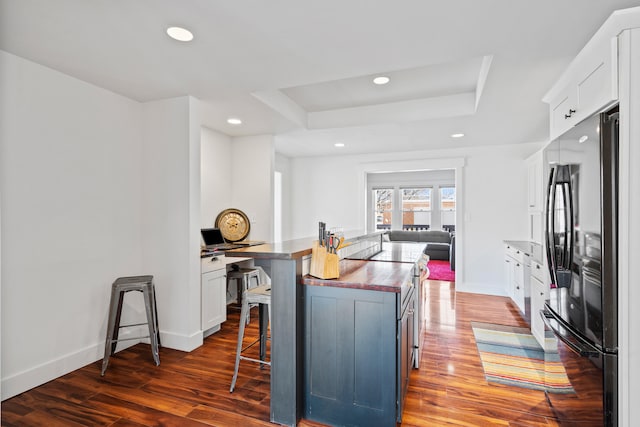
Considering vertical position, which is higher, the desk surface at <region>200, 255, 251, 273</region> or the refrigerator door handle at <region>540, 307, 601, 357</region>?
the desk surface at <region>200, 255, 251, 273</region>

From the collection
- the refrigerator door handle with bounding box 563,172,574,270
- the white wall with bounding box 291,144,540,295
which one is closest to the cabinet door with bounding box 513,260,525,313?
the white wall with bounding box 291,144,540,295

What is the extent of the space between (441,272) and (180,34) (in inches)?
256

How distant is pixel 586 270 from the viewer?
1729mm

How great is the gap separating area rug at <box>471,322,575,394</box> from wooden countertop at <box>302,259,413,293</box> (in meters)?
1.03

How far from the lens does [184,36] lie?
2.01 m

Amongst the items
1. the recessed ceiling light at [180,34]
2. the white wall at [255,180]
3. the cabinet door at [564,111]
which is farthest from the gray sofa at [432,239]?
the recessed ceiling light at [180,34]

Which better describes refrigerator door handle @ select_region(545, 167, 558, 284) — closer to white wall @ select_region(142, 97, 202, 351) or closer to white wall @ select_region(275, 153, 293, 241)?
white wall @ select_region(142, 97, 202, 351)

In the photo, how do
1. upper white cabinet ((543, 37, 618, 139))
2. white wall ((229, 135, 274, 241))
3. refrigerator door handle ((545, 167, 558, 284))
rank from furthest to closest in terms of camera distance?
white wall ((229, 135, 274, 241)) → refrigerator door handle ((545, 167, 558, 284)) → upper white cabinet ((543, 37, 618, 139))

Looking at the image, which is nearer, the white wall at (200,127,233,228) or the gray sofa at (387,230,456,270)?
the white wall at (200,127,233,228)

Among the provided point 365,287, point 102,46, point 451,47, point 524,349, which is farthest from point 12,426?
point 524,349

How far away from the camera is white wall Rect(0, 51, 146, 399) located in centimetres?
223

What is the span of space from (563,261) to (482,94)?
65.9 inches

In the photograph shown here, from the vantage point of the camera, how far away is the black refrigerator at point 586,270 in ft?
5.22

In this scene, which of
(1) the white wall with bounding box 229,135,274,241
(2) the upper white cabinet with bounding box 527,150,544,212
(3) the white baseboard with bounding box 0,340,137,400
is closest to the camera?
(3) the white baseboard with bounding box 0,340,137,400
